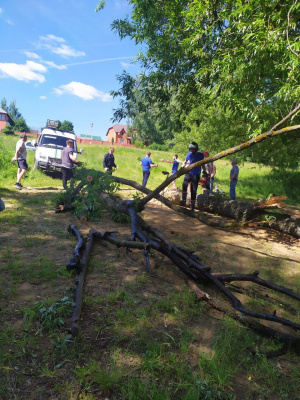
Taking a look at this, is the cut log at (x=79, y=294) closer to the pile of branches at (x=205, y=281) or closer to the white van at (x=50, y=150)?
the pile of branches at (x=205, y=281)

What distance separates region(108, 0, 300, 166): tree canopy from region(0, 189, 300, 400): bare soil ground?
2.58 metres

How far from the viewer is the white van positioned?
12.3 m

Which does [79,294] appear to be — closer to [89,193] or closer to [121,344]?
[121,344]

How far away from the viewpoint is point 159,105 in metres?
9.43

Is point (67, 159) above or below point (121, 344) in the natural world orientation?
above

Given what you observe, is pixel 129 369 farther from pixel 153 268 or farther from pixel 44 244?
pixel 44 244


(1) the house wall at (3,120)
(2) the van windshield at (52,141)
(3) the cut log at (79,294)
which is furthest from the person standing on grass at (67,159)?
(1) the house wall at (3,120)

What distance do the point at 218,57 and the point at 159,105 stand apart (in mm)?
3403

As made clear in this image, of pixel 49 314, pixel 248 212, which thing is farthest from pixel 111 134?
pixel 49 314

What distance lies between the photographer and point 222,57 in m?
6.41

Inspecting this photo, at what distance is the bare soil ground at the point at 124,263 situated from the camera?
8.51 ft

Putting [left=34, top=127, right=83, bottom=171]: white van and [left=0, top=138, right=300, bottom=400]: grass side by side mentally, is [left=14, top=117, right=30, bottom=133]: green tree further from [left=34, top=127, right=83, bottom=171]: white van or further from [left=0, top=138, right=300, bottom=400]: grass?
[left=0, top=138, right=300, bottom=400]: grass

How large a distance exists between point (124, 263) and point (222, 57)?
5.35 meters

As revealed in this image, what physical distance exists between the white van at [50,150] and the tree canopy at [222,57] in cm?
435
